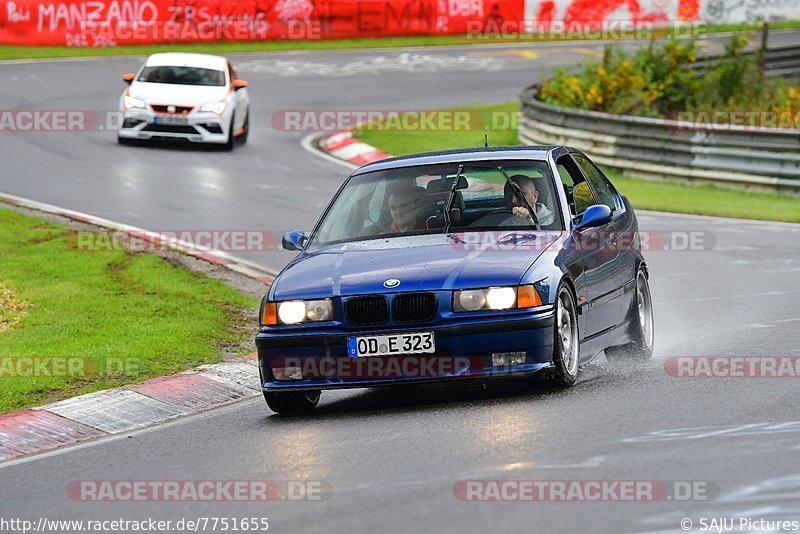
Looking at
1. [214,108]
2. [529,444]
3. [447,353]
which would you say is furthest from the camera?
[214,108]

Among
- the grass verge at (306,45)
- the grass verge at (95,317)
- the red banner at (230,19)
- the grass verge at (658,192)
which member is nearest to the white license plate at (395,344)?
the grass verge at (95,317)

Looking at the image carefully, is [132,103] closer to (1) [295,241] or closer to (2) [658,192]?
(2) [658,192]

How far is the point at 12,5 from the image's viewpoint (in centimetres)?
3975

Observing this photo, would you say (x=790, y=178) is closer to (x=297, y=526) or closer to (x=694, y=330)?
(x=694, y=330)

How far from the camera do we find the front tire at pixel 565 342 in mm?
8781

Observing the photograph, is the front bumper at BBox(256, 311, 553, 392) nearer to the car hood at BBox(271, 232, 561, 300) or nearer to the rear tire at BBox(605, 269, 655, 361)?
the car hood at BBox(271, 232, 561, 300)

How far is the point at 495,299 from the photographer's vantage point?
28.5 feet

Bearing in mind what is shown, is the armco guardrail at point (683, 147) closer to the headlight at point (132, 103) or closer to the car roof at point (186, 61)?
the car roof at point (186, 61)

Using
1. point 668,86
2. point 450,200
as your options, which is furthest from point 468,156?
point 668,86

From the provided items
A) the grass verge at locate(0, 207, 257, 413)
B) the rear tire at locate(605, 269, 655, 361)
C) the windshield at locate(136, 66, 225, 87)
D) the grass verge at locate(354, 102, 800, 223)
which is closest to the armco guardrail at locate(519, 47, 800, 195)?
the grass verge at locate(354, 102, 800, 223)

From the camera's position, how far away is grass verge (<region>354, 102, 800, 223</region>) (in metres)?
20.7

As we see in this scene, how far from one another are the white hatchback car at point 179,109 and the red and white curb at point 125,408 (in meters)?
14.7

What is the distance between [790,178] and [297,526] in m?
17.3

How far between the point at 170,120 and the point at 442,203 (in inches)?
646
